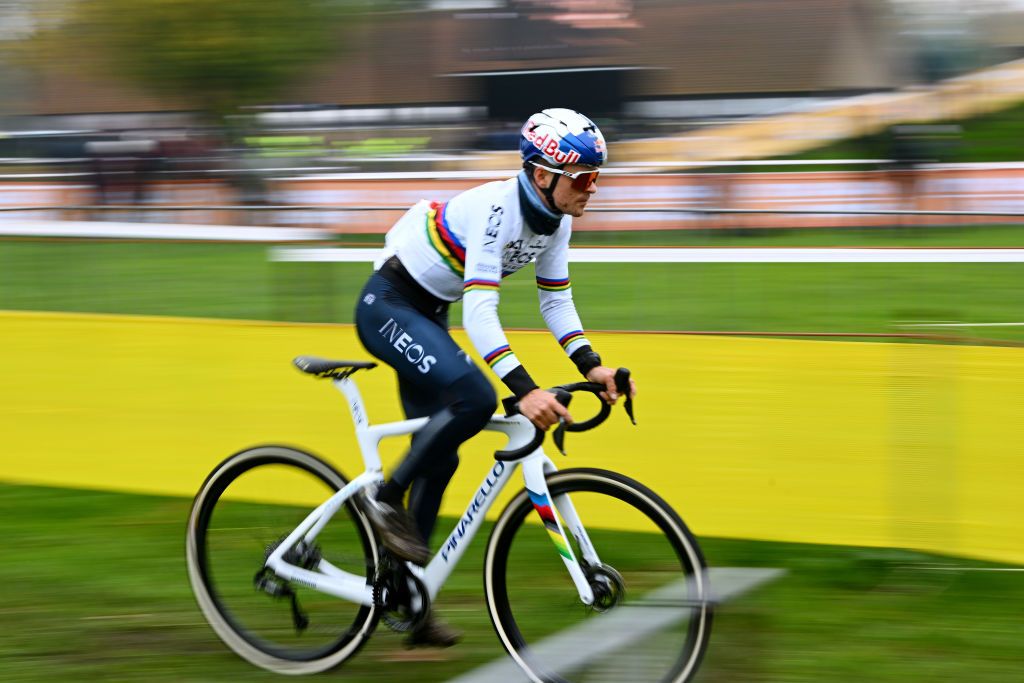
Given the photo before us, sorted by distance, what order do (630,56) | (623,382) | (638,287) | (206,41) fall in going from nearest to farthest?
1. (623,382)
2. (638,287)
3. (630,56)
4. (206,41)

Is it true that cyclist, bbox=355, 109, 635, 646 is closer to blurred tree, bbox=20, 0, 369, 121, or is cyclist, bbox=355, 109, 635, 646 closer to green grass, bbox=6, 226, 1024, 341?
green grass, bbox=6, 226, 1024, 341

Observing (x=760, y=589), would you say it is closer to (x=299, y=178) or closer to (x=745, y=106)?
(x=299, y=178)

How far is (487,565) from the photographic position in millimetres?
4016

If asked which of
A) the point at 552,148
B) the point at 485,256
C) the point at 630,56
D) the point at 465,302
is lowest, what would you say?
the point at 630,56

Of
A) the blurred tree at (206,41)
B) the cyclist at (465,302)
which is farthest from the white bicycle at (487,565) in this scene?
the blurred tree at (206,41)

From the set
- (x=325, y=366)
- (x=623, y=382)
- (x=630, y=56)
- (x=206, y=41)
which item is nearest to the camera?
(x=623, y=382)

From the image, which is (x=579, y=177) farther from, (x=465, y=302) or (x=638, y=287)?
(x=638, y=287)

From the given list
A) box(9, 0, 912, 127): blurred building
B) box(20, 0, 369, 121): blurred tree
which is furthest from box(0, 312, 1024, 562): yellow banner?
box(20, 0, 369, 121): blurred tree

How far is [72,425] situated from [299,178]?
308 inches

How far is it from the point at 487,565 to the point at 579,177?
1.26 m

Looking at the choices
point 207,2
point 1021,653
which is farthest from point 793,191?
point 207,2

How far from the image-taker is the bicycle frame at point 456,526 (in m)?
3.86

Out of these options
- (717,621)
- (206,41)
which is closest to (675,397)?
(717,621)

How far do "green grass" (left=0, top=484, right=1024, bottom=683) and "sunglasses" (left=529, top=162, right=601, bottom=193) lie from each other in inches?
61.2
